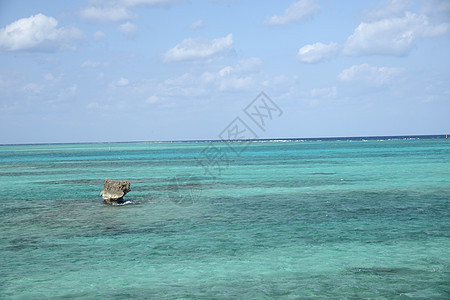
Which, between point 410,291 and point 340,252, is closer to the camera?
point 410,291

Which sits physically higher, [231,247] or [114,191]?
[114,191]

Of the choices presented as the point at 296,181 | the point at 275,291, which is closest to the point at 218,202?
the point at 296,181

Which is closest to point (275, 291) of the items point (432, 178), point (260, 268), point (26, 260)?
point (260, 268)

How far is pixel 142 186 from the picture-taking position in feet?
153

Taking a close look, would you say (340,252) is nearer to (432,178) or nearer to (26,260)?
(26,260)

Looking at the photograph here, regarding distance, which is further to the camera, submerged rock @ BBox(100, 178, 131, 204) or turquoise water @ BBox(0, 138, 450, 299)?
submerged rock @ BBox(100, 178, 131, 204)

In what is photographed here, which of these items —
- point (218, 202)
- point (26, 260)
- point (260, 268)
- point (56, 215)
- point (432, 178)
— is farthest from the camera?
point (432, 178)

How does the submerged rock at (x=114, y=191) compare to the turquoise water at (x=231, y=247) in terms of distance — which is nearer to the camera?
the turquoise water at (x=231, y=247)

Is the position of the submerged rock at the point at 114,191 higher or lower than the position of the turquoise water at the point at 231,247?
higher

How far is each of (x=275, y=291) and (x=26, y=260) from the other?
32.1ft

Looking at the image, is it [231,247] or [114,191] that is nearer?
[231,247]

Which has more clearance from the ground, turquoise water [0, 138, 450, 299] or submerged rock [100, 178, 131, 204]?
submerged rock [100, 178, 131, 204]

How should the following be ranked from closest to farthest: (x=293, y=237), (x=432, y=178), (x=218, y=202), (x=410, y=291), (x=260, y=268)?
(x=410, y=291) → (x=260, y=268) → (x=293, y=237) → (x=218, y=202) → (x=432, y=178)

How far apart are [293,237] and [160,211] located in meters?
11.2
